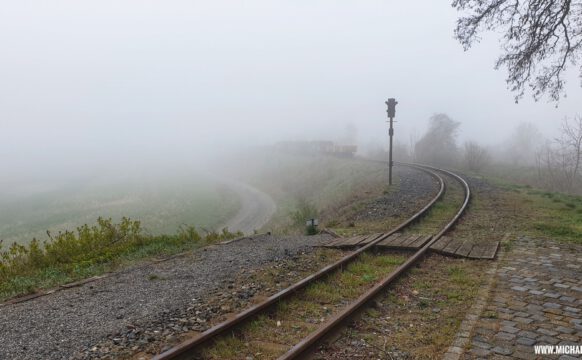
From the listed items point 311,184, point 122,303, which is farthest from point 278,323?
point 311,184

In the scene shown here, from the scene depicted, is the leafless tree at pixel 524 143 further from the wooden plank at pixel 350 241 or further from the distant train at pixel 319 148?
the wooden plank at pixel 350 241

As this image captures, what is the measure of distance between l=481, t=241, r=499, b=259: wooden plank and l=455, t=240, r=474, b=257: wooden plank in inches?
11.9

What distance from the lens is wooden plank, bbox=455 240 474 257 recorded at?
859 cm

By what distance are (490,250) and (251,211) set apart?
2284 cm

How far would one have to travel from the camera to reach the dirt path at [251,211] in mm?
25641

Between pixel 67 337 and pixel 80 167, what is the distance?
7400 centimetres

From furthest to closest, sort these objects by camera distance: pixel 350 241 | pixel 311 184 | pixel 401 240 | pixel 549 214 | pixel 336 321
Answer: pixel 311 184
pixel 549 214
pixel 350 241
pixel 401 240
pixel 336 321

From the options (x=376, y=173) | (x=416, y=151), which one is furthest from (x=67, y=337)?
(x=416, y=151)

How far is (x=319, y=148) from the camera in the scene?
53.6 metres

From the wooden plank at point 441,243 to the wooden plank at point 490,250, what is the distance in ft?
2.74

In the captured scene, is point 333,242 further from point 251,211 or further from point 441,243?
point 251,211

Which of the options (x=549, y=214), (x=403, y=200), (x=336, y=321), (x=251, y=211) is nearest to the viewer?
(x=336, y=321)

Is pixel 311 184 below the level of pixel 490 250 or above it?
below

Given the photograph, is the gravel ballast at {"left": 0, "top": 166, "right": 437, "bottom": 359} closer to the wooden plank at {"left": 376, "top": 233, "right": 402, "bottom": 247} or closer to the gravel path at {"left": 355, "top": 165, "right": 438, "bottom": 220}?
the wooden plank at {"left": 376, "top": 233, "right": 402, "bottom": 247}
